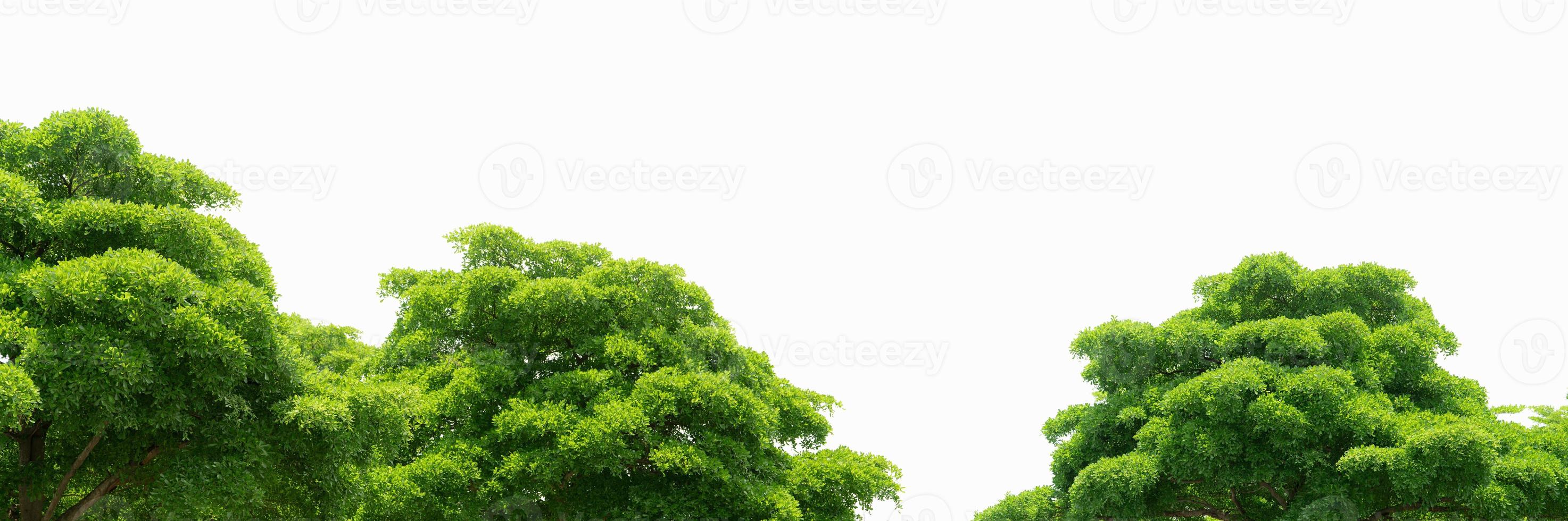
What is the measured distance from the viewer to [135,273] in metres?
14.5

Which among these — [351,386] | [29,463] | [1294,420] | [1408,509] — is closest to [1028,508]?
[1294,420]

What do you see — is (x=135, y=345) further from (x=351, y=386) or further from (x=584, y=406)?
(x=584, y=406)

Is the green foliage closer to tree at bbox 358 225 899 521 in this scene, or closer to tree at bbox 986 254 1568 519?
tree at bbox 986 254 1568 519

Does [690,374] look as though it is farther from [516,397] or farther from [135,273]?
[135,273]

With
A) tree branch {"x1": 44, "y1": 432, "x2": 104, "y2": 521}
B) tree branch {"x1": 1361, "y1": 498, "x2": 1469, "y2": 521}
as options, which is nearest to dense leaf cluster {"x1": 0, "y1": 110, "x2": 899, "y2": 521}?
tree branch {"x1": 44, "y1": 432, "x2": 104, "y2": 521}

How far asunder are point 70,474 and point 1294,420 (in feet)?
78.1

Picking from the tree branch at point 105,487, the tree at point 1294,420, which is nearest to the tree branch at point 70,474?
the tree branch at point 105,487

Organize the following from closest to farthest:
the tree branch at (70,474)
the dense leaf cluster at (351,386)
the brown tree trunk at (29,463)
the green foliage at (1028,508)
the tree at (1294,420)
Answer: the dense leaf cluster at (351,386) → the tree branch at (70,474) → the brown tree trunk at (29,463) → the tree at (1294,420) → the green foliage at (1028,508)

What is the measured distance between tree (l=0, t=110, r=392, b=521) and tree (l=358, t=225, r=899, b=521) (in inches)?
128

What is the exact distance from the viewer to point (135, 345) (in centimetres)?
1433

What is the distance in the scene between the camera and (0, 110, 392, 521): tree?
14000 mm

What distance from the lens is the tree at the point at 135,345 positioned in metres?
14.0

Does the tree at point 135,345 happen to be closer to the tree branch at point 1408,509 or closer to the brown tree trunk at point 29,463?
the brown tree trunk at point 29,463

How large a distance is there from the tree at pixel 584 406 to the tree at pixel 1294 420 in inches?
248
